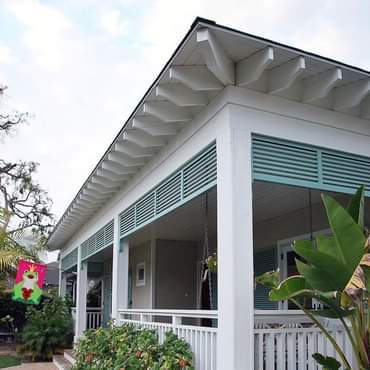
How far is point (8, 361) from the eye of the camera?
13570 millimetres

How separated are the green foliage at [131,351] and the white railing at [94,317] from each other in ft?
27.8

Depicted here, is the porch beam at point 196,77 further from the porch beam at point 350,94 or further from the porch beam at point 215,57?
the porch beam at point 350,94

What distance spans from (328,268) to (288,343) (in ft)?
5.16

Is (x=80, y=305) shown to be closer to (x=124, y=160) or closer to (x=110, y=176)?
(x=110, y=176)

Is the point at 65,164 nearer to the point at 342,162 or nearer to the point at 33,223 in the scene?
the point at 33,223

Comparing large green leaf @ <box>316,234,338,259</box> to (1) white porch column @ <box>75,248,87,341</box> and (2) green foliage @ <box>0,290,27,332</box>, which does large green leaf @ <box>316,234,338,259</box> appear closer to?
(1) white porch column @ <box>75,248,87,341</box>

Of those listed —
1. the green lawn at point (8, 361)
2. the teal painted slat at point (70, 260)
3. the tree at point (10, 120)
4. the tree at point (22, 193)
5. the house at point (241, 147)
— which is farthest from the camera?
the tree at point (22, 193)

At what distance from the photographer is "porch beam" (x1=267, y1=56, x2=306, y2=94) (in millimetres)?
4773

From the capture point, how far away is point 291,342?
195 inches

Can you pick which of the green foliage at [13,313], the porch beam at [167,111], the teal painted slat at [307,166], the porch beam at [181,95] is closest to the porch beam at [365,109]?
the teal painted slat at [307,166]

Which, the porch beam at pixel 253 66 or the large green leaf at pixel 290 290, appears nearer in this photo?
the large green leaf at pixel 290 290

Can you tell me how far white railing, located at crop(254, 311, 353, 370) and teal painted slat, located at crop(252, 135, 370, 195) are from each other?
4.57 feet

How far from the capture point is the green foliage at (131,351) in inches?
217

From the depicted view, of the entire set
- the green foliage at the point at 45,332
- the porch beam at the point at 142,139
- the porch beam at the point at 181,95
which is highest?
the porch beam at the point at 181,95
